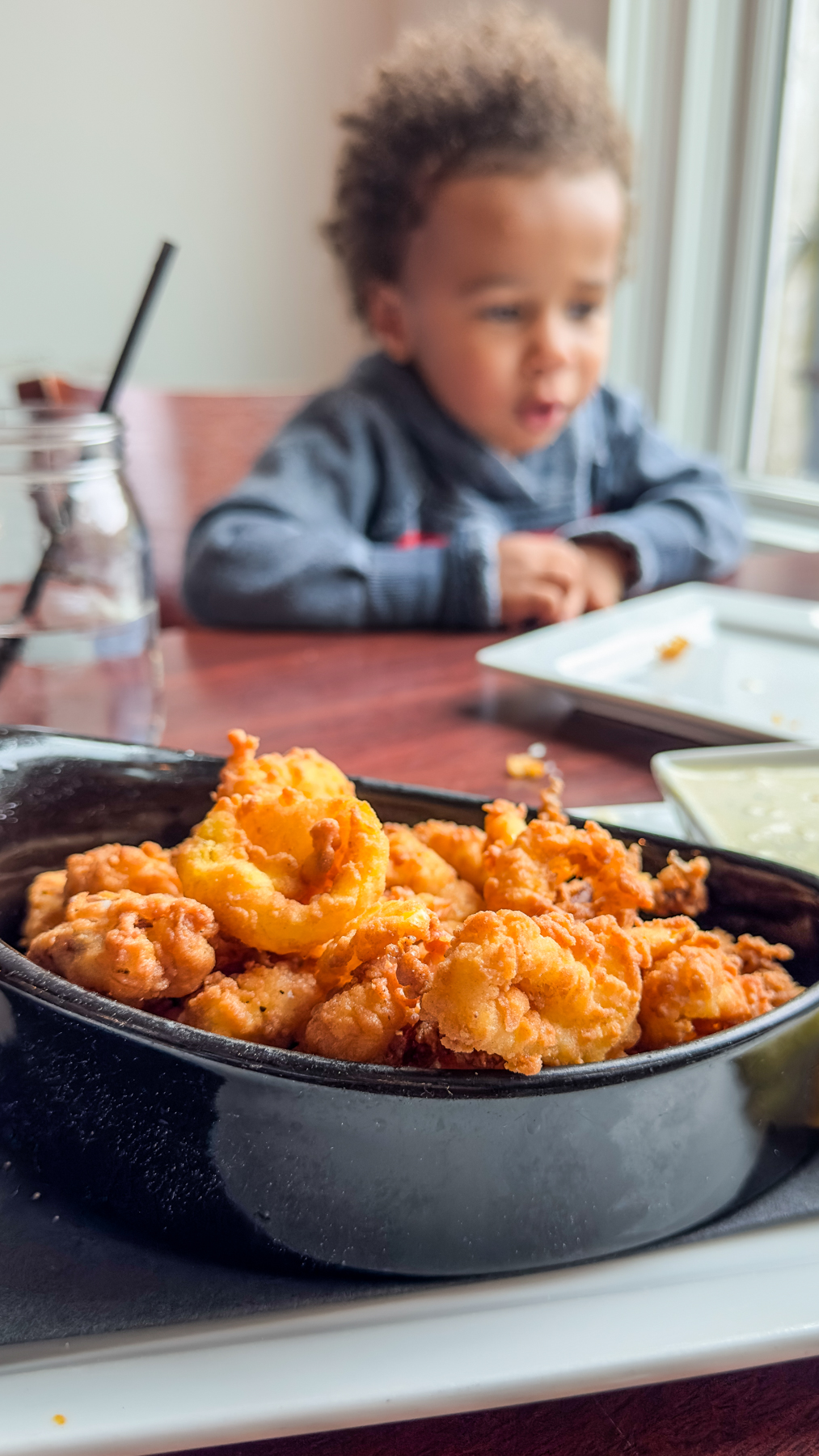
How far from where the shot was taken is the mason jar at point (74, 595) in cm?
72

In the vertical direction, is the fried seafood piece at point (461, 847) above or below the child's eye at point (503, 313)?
below

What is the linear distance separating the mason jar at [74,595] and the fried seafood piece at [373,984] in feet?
1.38

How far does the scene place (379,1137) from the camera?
296 mm

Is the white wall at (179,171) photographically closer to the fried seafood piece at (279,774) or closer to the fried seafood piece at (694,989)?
the fried seafood piece at (279,774)

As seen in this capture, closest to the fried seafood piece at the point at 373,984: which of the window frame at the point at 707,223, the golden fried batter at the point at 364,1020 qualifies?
the golden fried batter at the point at 364,1020

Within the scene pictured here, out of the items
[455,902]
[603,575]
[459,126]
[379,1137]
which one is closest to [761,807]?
[455,902]

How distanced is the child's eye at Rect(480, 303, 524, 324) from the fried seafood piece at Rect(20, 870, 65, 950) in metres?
1.14

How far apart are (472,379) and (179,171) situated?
1535mm

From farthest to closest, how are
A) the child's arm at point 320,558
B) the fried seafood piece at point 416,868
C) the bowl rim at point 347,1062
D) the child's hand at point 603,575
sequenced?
the child's hand at point 603,575
the child's arm at point 320,558
the fried seafood piece at point 416,868
the bowl rim at point 347,1062

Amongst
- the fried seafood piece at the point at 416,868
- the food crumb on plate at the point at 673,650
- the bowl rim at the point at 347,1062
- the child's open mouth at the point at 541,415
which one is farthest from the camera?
the child's open mouth at the point at 541,415

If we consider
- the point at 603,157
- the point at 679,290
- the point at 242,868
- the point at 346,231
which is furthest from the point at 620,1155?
the point at 679,290

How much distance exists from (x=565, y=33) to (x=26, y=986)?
233 cm

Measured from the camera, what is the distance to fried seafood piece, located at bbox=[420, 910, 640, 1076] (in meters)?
0.30

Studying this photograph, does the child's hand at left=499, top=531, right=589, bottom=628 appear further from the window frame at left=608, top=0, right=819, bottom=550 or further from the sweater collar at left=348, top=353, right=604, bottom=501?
the window frame at left=608, top=0, right=819, bottom=550
